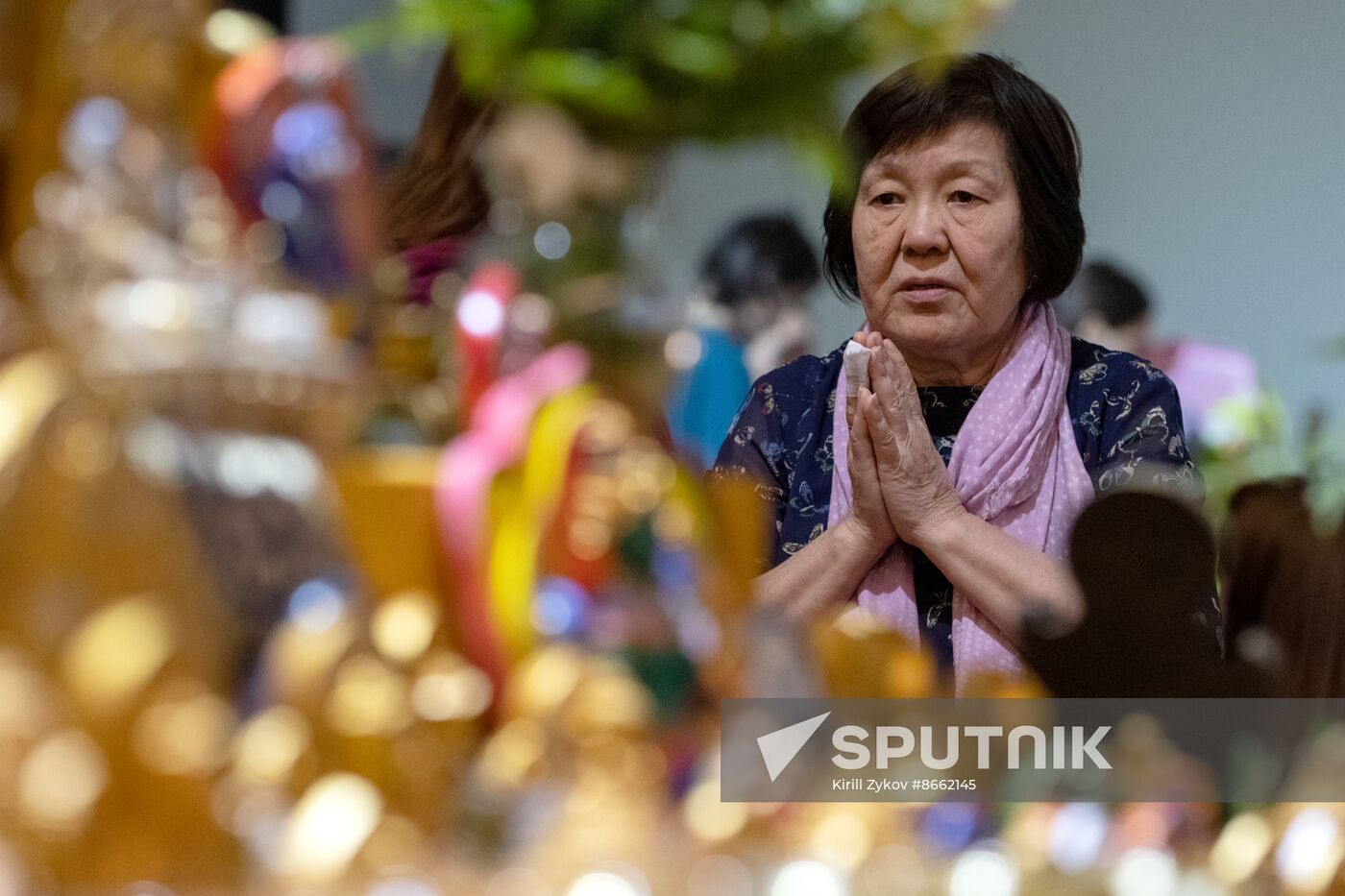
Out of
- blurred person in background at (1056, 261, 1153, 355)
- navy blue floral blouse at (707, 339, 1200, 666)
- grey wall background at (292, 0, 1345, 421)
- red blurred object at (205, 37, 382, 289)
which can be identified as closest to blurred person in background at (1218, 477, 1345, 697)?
navy blue floral blouse at (707, 339, 1200, 666)

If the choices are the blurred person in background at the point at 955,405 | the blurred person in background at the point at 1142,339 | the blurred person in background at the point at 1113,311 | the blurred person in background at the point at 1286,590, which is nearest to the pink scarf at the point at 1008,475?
the blurred person in background at the point at 955,405

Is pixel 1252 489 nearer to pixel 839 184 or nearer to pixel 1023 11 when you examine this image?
pixel 839 184

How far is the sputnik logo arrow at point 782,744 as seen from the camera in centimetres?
67

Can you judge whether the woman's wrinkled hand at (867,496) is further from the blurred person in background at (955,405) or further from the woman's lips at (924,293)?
the woman's lips at (924,293)

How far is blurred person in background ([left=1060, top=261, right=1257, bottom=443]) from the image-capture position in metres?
2.51

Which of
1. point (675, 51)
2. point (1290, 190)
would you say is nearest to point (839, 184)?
point (675, 51)

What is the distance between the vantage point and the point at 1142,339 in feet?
9.05

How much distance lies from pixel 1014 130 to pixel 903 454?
1.01 ft

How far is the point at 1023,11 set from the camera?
223 centimetres

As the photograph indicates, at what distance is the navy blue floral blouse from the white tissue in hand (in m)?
0.12

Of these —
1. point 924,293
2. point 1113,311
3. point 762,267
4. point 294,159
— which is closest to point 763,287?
point 762,267

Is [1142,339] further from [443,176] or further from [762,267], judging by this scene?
[443,176]

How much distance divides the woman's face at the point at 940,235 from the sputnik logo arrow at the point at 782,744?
638 millimetres

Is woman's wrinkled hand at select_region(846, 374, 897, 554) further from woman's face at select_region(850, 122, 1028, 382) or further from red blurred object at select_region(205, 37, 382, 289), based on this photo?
red blurred object at select_region(205, 37, 382, 289)
